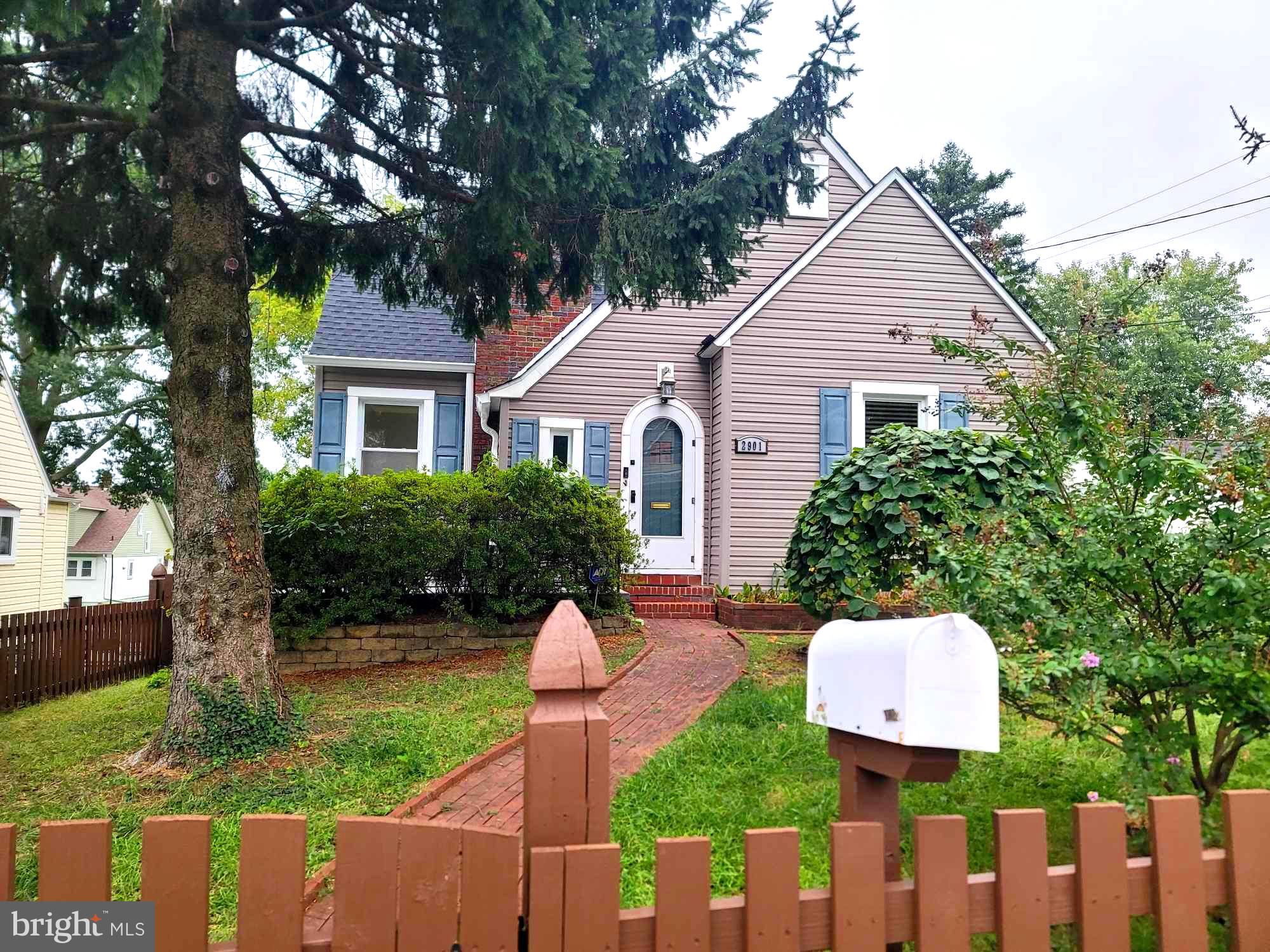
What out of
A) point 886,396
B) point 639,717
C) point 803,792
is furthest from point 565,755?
point 886,396

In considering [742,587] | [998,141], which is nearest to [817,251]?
[742,587]

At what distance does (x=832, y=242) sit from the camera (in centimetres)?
1182

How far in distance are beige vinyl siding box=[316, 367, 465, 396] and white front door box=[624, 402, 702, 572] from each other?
317 cm

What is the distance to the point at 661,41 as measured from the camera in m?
6.34

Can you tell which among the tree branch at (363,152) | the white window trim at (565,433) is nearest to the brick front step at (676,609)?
the white window trim at (565,433)

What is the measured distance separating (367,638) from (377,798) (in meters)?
4.41

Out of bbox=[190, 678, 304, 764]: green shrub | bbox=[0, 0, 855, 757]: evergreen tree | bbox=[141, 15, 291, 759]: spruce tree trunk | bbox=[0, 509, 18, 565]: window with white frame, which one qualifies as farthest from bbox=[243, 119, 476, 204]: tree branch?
bbox=[0, 509, 18, 565]: window with white frame

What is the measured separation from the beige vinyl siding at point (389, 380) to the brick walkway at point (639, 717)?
558 cm

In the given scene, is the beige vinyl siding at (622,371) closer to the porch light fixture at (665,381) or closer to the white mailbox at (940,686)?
the porch light fixture at (665,381)

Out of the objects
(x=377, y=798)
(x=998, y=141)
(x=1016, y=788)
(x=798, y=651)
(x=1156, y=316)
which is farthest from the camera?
(x=998, y=141)

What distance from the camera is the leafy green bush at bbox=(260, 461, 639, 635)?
8117 mm

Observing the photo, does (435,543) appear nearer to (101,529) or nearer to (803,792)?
(803,792)

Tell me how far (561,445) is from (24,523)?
1695cm

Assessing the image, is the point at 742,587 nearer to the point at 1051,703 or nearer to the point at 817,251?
the point at 817,251
